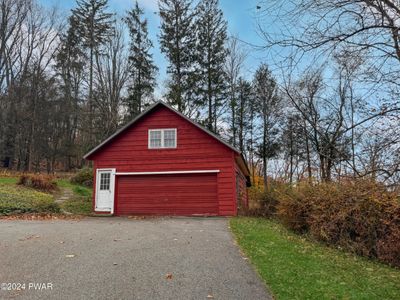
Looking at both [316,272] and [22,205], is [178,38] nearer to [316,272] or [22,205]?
[22,205]

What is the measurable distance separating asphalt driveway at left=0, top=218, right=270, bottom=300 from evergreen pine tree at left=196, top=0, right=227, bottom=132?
19262mm

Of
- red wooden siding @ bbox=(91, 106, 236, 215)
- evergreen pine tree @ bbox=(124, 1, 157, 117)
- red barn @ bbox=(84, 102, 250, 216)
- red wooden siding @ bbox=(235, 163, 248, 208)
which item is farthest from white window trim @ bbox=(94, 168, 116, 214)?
evergreen pine tree @ bbox=(124, 1, 157, 117)

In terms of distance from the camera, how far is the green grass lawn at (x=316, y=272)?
4324 mm

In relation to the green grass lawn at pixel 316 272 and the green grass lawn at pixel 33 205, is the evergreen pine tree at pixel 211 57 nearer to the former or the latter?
the green grass lawn at pixel 33 205

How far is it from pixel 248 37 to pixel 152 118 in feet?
37.0

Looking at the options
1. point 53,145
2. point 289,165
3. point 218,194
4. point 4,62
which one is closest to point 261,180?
point 289,165

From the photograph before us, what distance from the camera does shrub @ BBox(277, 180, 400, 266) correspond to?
22.6ft

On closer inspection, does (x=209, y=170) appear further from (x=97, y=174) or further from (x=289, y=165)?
(x=289, y=165)

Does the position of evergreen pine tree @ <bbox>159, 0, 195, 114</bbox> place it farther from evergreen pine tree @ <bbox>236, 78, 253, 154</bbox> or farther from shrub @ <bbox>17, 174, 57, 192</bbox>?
shrub @ <bbox>17, 174, 57, 192</bbox>

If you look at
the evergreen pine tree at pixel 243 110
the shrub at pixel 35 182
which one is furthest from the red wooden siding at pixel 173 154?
the evergreen pine tree at pixel 243 110

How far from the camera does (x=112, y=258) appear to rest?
237 inches

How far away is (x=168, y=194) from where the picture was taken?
14734 millimetres

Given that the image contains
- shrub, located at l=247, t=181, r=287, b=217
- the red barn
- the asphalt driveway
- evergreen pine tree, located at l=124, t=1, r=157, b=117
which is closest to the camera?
the asphalt driveway

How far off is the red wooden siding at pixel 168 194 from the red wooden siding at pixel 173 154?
0.36m
